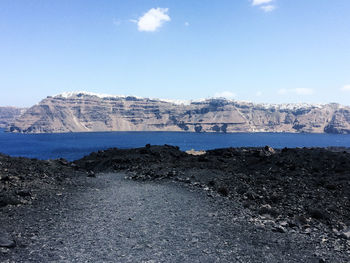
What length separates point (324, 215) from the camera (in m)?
13.8

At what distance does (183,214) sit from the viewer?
1451 centimetres

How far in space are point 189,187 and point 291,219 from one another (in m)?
8.97

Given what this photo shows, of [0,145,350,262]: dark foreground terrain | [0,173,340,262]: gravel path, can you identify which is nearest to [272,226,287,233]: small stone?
[0,145,350,262]: dark foreground terrain

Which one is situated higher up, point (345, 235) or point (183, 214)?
point (345, 235)

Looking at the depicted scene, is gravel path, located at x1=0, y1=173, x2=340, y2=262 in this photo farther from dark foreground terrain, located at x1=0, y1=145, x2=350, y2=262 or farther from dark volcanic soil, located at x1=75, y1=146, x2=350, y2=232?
dark volcanic soil, located at x1=75, y1=146, x2=350, y2=232

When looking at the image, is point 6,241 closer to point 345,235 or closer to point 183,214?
point 183,214

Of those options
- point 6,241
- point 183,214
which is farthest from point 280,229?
point 6,241

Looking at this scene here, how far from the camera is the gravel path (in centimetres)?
948

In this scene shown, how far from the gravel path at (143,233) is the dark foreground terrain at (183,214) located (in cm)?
4

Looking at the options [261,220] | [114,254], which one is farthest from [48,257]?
[261,220]

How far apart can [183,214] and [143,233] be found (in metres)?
3.42

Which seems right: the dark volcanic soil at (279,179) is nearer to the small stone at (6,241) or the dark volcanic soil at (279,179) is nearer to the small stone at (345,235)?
the small stone at (345,235)

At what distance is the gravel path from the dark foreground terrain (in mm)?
39

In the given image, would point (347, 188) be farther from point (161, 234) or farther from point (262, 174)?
point (161, 234)
